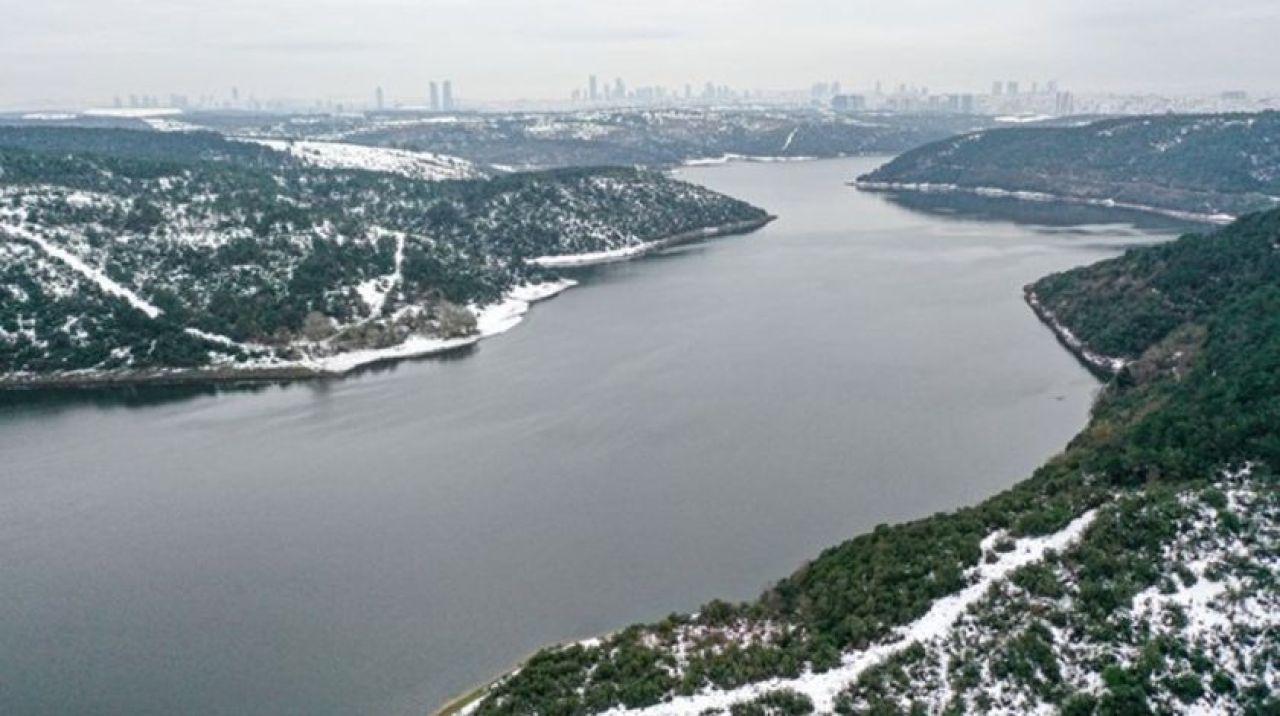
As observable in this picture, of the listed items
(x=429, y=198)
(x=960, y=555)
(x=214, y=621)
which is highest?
(x=429, y=198)

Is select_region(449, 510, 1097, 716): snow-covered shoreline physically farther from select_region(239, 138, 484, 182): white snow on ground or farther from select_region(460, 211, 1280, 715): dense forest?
select_region(239, 138, 484, 182): white snow on ground

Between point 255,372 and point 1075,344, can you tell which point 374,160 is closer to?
point 255,372

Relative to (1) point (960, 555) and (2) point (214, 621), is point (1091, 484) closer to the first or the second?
(1) point (960, 555)

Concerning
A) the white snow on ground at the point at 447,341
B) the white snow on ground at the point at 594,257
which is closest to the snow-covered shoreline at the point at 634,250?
the white snow on ground at the point at 594,257

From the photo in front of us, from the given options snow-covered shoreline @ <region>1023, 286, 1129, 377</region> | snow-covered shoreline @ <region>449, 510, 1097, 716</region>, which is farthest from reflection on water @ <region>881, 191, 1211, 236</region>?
snow-covered shoreline @ <region>449, 510, 1097, 716</region>

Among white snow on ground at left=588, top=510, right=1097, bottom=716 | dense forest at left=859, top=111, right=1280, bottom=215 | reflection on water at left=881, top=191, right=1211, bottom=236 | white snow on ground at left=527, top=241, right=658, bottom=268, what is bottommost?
white snow on ground at left=588, top=510, right=1097, bottom=716

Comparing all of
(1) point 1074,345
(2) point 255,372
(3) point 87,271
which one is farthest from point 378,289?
(1) point 1074,345

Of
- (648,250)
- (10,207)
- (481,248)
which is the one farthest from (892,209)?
(10,207)
